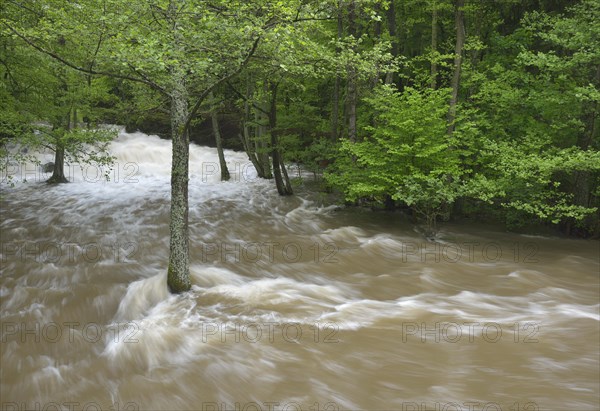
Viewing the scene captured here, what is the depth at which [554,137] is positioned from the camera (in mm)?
11188

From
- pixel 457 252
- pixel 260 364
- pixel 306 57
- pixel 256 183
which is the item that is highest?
pixel 306 57

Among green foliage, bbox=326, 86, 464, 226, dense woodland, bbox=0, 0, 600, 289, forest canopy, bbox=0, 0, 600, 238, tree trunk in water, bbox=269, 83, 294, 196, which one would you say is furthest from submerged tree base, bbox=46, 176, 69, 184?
green foliage, bbox=326, 86, 464, 226

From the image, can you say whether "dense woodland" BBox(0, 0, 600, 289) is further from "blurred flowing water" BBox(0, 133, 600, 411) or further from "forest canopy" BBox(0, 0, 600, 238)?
"blurred flowing water" BBox(0, 133, 600, 411)

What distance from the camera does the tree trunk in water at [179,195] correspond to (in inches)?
253

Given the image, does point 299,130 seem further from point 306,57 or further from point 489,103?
point 306,57

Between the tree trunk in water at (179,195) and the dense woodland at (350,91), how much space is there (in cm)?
2

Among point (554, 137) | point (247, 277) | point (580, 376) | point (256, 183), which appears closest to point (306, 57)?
point (247, 277)

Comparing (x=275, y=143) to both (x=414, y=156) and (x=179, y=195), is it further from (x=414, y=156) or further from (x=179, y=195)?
(x=179, y=195)

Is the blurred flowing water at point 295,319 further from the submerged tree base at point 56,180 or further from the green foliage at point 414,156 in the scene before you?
the submerged tree base at point 56,180

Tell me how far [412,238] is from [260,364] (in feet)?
24.3

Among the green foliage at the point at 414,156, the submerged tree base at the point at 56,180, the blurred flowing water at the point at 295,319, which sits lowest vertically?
the blurred flowing water at the point at 295,319

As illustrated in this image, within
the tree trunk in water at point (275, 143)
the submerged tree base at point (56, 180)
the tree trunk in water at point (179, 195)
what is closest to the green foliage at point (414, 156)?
the tree trunk in water at point (275, 143)

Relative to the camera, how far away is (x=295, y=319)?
6305mm

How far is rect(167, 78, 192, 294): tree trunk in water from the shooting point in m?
6.43
